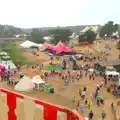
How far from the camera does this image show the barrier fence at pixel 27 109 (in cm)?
361

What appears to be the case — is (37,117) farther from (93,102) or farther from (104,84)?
(104,84)

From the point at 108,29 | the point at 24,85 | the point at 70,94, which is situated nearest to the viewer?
the point at 70,94

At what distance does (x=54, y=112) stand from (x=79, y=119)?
0.59 metres

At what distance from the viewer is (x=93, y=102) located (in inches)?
714

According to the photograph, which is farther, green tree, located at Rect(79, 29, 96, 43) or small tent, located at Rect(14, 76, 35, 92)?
green tree, located at Rect(79, 29, 96, 43)

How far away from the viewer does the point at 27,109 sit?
4023 mm

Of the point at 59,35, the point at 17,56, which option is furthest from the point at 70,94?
the point at 59,35

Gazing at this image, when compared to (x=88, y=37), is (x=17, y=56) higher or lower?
lower

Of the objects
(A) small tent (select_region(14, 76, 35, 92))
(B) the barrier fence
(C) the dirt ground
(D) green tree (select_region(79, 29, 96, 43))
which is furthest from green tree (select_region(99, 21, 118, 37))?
(B) the barrier fence

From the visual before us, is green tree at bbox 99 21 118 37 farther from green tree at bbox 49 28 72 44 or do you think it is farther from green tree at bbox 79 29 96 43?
green tree at bbox 79 29 96 43

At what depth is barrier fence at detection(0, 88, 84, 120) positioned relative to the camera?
361 cm

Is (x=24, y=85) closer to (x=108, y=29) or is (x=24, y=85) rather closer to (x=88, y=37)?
(x=88, y=37)

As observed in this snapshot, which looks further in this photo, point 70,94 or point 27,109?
point 70,94

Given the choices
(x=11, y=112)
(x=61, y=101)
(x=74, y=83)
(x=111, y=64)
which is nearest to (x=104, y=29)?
(x=111, y=64)
